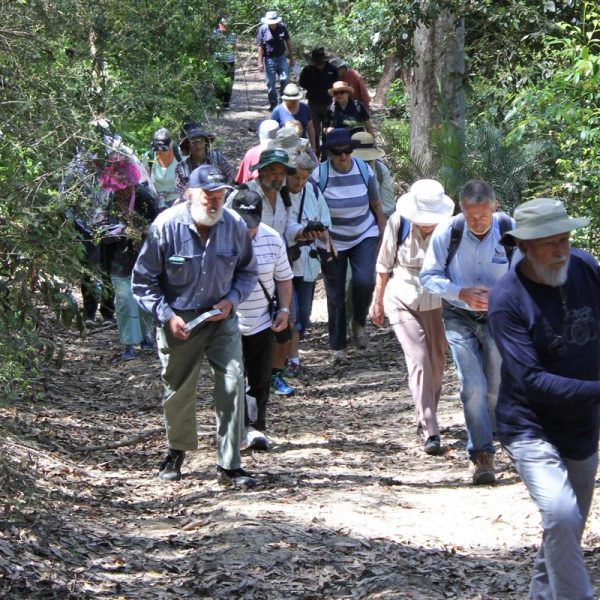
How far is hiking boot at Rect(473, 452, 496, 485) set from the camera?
8262 millimetres

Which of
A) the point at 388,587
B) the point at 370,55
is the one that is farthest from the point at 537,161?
the point at 370,55

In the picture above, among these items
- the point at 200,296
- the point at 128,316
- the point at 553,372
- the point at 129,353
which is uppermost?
the point at 553,372

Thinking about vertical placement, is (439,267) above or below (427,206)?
below

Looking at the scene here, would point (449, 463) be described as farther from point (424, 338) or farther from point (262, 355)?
point (262, 355)

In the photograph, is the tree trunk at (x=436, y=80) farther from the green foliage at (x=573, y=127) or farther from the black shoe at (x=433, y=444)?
the black shoe at (x=433, y=444)

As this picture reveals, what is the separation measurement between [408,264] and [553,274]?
3.86 m

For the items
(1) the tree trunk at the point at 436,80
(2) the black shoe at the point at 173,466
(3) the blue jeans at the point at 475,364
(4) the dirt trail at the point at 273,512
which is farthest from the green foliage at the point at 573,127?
(2) the black shoe at the point at 173,466

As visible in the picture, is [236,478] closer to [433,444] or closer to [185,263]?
[185,263]

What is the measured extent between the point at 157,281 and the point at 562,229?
3427 mm

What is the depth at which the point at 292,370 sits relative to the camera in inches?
473

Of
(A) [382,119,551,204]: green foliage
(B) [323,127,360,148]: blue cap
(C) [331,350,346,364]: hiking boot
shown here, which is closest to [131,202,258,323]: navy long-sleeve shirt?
(B) [323,127,360,148]: blue cap

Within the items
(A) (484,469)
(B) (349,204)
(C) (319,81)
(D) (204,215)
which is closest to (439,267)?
(A) (484,469)

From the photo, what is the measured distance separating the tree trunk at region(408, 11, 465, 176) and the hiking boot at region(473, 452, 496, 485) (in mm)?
6586

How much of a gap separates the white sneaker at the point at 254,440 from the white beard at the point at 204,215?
203 cm
